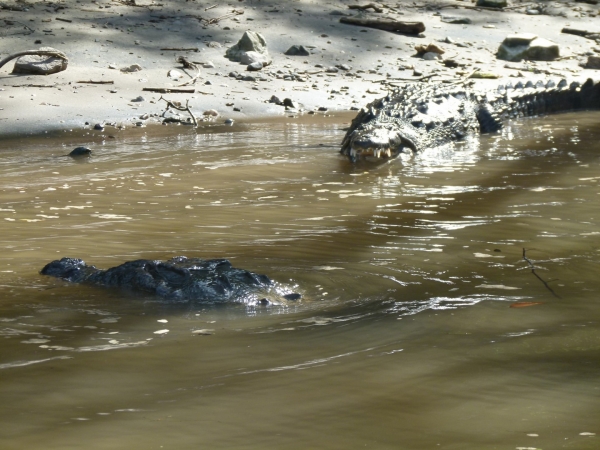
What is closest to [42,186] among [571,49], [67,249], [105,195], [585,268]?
[105,195]

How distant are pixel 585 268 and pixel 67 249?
2.19 m

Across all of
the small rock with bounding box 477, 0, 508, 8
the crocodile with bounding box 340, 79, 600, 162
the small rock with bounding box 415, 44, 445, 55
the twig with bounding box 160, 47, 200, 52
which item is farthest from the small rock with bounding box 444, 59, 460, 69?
the small rock with bounding box 477, 0, 508, 8

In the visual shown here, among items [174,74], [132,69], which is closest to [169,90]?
[174,74]

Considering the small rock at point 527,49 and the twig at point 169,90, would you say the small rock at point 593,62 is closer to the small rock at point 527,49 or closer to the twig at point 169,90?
the small rock at point 527,49

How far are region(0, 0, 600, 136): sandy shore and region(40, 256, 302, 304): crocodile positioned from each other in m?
5.43

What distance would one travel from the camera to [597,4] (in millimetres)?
16000

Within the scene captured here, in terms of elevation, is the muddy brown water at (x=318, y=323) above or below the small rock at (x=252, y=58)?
below

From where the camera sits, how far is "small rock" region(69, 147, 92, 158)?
693 centimetres

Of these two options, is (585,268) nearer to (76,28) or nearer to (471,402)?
(471,402)

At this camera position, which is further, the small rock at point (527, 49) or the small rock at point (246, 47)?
the small rock at point (527, 49)

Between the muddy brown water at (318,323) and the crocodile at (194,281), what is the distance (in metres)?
0.07

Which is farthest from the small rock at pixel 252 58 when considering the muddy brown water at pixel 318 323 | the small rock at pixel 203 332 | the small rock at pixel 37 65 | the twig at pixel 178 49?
the small rock at pixel 203 332

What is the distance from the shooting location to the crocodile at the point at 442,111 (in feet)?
23.4

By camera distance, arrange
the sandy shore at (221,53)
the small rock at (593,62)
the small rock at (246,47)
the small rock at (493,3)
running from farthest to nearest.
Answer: the small rock at (493,3) < the small rock at (593,62) < the small rock at (246,47) < the sandy shore at (221,53)
